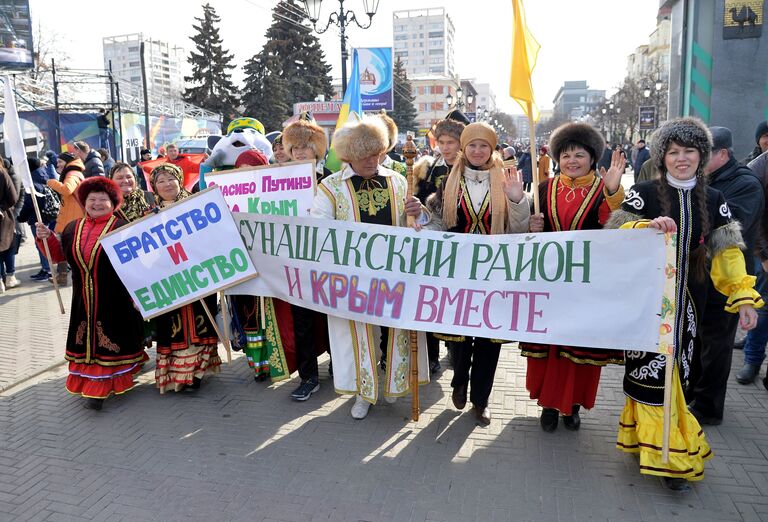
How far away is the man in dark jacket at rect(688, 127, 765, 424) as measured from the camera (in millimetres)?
3902

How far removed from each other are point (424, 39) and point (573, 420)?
154626 mm

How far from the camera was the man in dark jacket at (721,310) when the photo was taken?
3.90 metres

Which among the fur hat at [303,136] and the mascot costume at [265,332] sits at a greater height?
the fur hat at [303,136]

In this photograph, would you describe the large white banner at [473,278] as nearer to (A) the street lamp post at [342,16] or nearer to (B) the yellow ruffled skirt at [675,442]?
(B) the yellow ruffled skirt at [675,442]

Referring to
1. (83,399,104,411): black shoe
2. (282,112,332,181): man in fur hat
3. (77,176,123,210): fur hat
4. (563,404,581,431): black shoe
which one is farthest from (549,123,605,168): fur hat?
(83,399,104,411): black shoe

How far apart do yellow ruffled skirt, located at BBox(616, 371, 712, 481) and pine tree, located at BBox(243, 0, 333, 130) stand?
4189cm

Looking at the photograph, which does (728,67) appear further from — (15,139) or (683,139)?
(15,139)

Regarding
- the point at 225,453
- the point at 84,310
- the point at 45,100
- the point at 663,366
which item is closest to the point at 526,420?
the point at 663,366

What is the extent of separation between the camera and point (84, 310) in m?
4.56

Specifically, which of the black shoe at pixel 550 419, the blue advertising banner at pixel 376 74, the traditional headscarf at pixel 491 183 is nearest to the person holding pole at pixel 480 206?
the traditional headscarf at pixel 491 183

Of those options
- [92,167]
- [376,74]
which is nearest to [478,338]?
[92,167]

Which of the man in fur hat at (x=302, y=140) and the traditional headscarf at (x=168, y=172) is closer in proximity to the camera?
the traditional headscarf at (x=168, y=172)

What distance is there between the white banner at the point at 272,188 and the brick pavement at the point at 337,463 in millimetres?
1542

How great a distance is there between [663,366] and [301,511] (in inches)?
83.2
